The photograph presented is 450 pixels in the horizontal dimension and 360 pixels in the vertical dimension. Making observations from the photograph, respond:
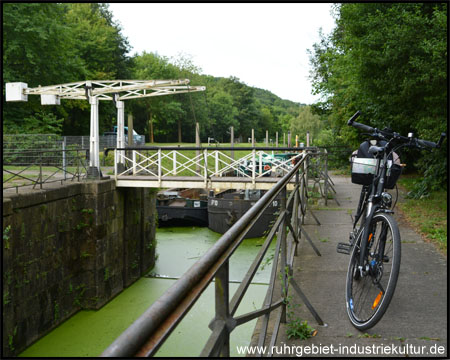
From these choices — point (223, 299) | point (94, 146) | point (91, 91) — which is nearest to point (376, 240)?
point (223, 299)

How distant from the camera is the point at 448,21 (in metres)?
8.18

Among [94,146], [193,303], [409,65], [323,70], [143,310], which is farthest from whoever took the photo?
[323,70]

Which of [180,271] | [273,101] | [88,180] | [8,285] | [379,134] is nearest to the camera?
[379,134]

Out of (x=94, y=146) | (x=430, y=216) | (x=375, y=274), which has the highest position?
(x=94, y=146)

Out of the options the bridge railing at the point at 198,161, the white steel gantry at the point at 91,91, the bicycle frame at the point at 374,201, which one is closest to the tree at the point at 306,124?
the bridge railing at the point at 198,161

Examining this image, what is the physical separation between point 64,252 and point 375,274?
8614 mm

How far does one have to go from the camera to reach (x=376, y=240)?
2975 millimetres

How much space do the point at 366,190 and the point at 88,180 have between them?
9263 mm

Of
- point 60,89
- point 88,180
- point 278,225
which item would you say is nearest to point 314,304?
point 278,225

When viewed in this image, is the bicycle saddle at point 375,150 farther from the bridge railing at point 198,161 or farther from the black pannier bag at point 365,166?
the bridge railing at point 198,161

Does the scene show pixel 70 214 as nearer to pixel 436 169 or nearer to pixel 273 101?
pixel 436 169

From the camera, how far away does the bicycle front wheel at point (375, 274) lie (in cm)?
262

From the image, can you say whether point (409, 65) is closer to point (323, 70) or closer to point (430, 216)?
point (430, 216)

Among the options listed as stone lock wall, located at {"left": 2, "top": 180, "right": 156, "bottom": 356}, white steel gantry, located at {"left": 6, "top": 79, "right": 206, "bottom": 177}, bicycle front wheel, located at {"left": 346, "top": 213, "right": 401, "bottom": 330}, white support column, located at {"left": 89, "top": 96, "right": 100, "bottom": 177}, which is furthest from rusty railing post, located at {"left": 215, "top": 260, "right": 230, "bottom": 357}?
white support column, located at {"left": 89, "top": 96, "right": 100, "bottom": 177}
